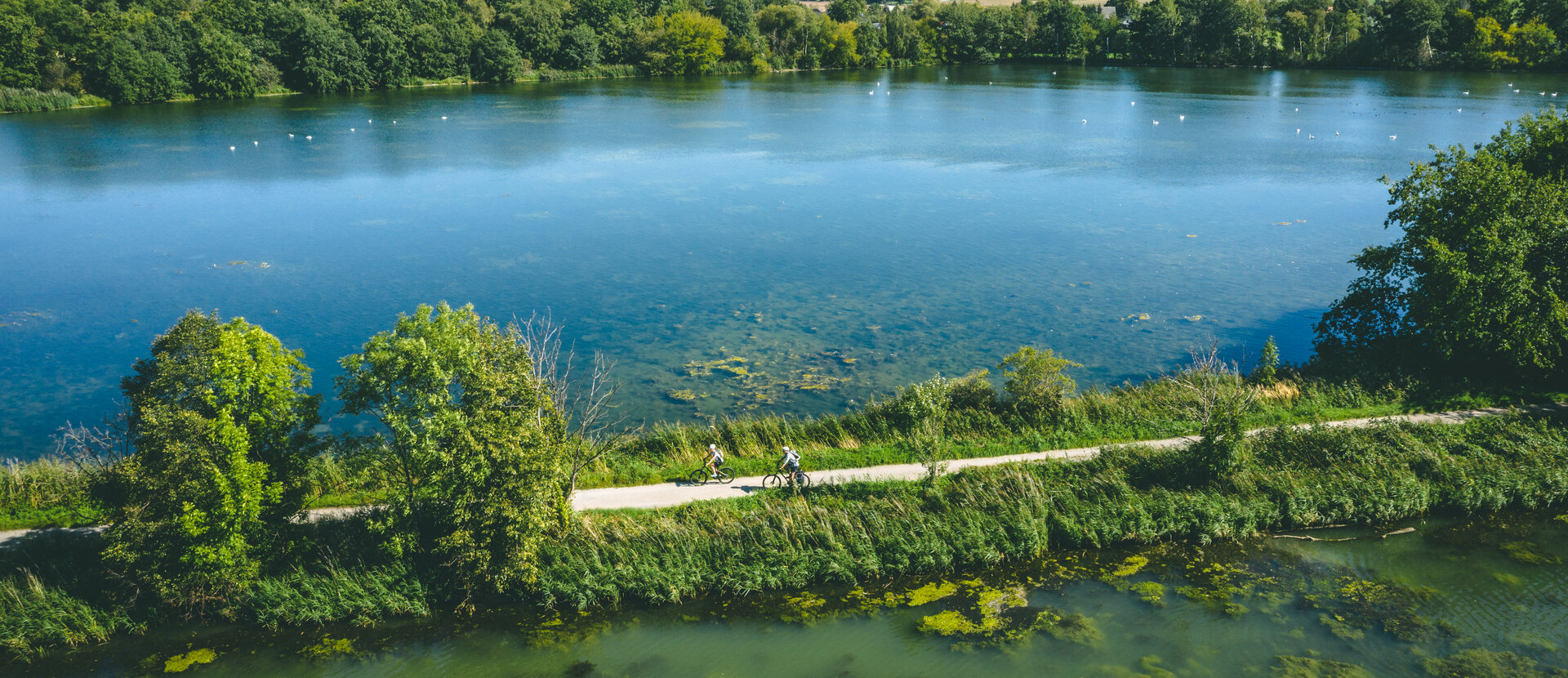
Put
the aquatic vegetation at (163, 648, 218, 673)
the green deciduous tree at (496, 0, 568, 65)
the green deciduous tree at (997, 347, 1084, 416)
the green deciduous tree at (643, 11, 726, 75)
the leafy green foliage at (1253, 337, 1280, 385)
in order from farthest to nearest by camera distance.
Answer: the green deciduous tree at (643, 11, 726, 75), the green deciduous tree at (496, 0, 568, 65), the leafy green foliage at (1253, 337, 1280, 385), the green deciduous tree at (997, 347, 1084, 416), the aquatic vegetation at (163, 648, 218, 673)

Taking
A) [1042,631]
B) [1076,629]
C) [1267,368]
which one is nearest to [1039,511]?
[1076,629]

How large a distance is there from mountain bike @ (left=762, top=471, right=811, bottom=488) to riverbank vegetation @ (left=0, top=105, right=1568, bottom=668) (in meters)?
0.48

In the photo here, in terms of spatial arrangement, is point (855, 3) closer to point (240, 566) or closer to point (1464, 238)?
point (1464, 238)

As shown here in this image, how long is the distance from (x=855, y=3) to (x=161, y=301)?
139656 mm

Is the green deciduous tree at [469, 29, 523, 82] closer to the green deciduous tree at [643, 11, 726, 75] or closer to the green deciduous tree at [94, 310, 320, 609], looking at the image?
the green deciduous tree at [643, 11, 726, 75]

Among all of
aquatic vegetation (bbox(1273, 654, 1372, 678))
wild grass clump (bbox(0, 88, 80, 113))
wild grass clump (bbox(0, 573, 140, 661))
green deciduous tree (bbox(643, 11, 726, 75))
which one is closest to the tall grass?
aquatic vegetation (bbox(1273, 654, 1372, 678))

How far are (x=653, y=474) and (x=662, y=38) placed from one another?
4776 inches

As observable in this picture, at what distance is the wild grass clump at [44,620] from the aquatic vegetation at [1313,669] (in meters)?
25.5

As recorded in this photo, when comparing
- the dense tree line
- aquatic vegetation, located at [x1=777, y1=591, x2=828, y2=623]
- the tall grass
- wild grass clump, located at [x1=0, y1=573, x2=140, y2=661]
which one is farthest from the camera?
the dense tree line

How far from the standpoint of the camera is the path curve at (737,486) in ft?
76.7

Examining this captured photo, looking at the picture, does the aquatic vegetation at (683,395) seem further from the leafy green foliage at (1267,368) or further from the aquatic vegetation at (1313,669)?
the leafy green foliage at (1267,368)

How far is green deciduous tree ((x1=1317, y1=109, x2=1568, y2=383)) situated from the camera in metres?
28.4

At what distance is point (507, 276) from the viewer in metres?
43.3

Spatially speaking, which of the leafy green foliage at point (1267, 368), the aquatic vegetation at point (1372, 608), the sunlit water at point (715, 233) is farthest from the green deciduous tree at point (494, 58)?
the aquatic vegetation at point (1372, 608)
